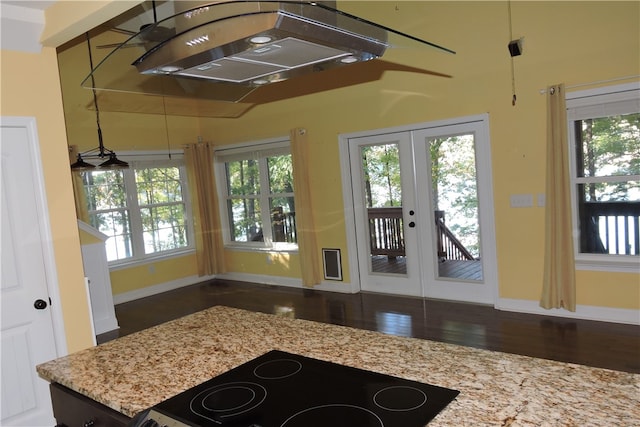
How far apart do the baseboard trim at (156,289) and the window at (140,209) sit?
48cm

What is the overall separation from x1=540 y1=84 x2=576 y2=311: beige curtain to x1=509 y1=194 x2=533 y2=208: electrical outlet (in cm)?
20

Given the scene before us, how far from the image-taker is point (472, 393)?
125 centimetres

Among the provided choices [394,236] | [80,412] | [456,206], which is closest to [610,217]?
[456,206]

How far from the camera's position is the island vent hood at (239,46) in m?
1.12

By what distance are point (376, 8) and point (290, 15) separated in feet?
16.1

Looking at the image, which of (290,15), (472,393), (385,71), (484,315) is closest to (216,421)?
(472,393)

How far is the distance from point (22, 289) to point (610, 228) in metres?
4.77

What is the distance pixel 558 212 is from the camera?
433 centimetres

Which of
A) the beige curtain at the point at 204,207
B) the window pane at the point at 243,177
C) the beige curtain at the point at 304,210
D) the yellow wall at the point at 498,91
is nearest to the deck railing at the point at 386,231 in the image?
the yellow wall at the point at 498,91

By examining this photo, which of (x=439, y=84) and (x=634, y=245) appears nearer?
(x=634, y=245)

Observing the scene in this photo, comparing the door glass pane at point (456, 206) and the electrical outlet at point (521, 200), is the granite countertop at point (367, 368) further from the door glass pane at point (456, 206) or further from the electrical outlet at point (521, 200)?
the door glass pane at point (456, 206)

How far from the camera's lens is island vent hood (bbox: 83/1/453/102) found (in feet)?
3.66

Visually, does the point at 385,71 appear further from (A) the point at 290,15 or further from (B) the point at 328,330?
(A) the point at 290,15

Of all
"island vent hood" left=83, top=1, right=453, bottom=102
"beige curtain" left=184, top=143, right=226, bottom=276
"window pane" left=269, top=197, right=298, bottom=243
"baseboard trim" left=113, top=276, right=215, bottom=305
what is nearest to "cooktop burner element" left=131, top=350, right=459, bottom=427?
"island vent hood" left=83, top=1, right=453, bottom=102
